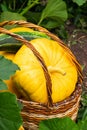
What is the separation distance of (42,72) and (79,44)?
1152 millimetres

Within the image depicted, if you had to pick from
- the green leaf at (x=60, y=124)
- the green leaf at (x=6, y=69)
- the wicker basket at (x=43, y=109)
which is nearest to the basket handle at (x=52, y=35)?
the wicker basket at (x=43, y=109)

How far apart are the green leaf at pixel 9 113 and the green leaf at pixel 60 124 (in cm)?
8

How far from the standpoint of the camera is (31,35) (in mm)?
2045

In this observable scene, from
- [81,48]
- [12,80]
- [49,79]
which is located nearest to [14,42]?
[12,80]

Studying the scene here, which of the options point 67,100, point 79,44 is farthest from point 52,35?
point 79,44

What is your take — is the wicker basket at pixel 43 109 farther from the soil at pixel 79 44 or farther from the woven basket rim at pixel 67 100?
the soil at pixel 79 44

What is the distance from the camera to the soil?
280 cm

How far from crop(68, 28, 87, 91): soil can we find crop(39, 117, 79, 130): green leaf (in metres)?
1.42

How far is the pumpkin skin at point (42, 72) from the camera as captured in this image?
1.83 meters

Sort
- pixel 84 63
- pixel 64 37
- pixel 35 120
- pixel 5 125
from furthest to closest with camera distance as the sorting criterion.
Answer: pixel 64 37 < pixel 84 63 < pixel 35 120 < pixel 5 125

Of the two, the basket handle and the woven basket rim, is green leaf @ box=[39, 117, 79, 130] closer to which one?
the woven basket rim

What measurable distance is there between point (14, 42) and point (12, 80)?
0.63 feet

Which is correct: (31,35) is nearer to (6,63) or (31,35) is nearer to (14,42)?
(14,42)

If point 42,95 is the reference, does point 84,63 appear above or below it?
below
